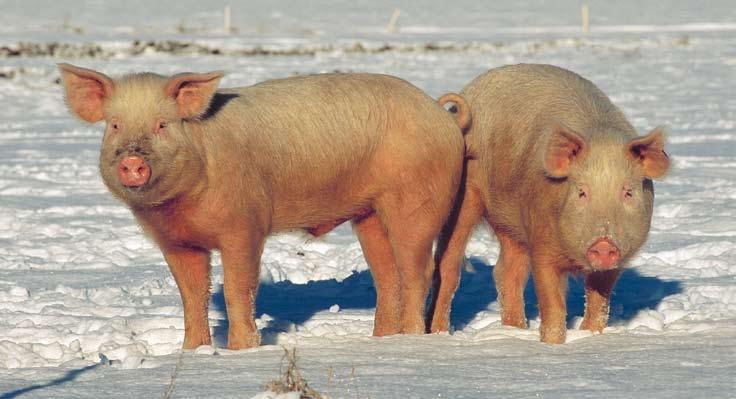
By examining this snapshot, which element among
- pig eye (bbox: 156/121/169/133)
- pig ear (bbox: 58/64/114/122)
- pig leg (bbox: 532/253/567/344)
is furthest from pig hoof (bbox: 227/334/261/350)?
pig leg (bbox: 532/253/567/344)

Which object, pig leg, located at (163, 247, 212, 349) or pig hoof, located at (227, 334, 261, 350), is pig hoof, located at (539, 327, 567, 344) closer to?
pig hoof, located at (227, 334, 261, 350)

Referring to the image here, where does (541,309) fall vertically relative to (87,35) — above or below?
below

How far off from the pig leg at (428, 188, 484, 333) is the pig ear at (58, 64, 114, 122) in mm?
2232

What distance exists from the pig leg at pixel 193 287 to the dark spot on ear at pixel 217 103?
73cm

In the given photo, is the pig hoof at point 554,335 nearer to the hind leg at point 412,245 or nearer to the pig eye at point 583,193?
the pig eye at point 583,193

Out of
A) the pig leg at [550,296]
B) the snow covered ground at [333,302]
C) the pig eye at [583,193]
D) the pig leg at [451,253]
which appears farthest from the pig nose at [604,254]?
the pig leg at [451,253]

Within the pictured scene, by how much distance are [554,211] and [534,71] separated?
4.61 ft

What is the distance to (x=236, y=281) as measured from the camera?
6.55 m

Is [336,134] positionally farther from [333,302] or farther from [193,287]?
[333,302]

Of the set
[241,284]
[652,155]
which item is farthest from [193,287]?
[652,155]

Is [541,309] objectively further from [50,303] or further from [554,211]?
[50,303]

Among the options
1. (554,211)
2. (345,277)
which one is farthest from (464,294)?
(554,211)

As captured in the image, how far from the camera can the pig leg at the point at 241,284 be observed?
6508mm

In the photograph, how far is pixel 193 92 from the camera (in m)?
6.53
